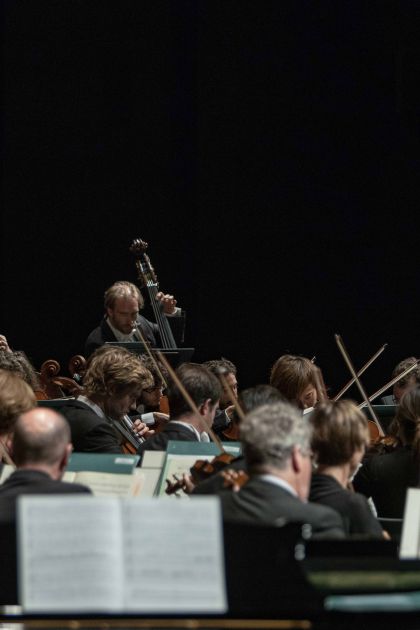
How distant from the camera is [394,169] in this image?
30.6 ft

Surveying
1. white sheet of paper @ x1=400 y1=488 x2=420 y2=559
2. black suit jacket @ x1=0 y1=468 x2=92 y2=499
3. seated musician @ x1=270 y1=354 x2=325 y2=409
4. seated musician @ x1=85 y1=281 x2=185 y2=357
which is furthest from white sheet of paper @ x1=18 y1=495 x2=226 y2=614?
seated musician @ x1=85 y1=281 x2=185 y2=357

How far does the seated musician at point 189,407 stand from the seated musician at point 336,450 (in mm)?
1244

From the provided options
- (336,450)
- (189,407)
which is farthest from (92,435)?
(336,450)

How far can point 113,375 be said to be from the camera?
5.21 metres

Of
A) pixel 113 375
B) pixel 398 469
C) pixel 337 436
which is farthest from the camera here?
pixel 113 375

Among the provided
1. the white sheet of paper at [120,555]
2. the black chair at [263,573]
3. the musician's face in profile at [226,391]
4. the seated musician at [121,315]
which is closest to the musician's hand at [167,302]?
the seated musician at [121,315]

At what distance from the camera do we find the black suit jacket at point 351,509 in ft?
11.5

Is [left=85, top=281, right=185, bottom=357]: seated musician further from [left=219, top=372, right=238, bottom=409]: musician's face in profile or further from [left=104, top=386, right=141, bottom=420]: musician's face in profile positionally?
[left=104, top=386, right=141, bottom=420]: musician's face in profile

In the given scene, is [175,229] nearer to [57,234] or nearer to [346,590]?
[57,234]

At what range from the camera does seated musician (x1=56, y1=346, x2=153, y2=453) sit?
198 inches

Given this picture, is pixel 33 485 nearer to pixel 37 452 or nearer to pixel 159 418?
pixel 37 452

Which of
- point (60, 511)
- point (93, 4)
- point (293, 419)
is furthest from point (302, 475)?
point (93, 4)

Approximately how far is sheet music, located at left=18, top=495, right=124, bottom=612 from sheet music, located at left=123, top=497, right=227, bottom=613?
3 cm

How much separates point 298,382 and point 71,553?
3109 millimetres
